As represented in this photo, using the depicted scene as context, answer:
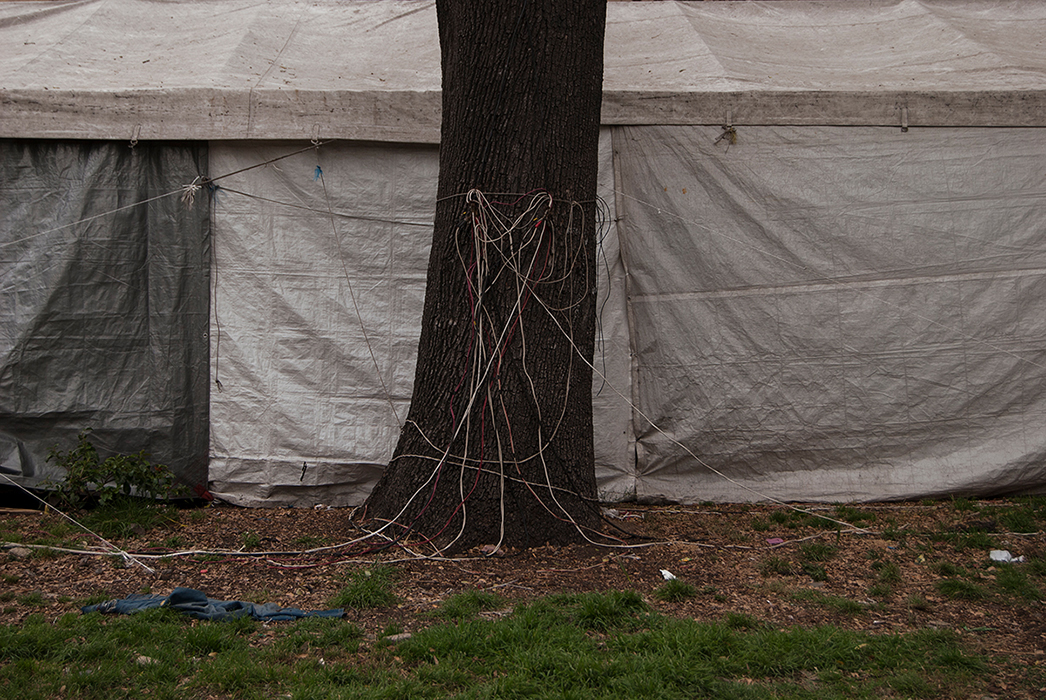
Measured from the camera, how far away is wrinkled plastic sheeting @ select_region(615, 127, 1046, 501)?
468 centimetres

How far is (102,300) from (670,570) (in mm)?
3369

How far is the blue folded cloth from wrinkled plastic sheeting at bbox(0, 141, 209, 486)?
1673mm

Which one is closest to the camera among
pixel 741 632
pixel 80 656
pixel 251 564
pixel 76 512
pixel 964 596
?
pixel 80 656

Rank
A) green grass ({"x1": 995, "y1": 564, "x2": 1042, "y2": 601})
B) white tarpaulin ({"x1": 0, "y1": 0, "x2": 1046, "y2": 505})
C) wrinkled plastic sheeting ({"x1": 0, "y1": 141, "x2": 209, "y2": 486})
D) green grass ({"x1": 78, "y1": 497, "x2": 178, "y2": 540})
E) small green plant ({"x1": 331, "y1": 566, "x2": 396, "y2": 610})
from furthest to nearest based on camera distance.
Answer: white tarpaulin ({"x1": 0, "y1": 0, "x2": 1046, "y2": 505}) → wrinkled plastic sheeting ({"x1": 0, "y1": 141, "x2": 209, "y2": 486}) → green grass ({"x1": 78, "y1": 497, "x2": 178, "y2": 540}) → green grass ({"x1": 995, "y1": 564, "x2": 1042, "y2": 601}) → small green plant ({"x1": 331, "y1": 566, "x2": 396, "y2": 610})

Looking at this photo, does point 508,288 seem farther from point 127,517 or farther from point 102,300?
point 102,300

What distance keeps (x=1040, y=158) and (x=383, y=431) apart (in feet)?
13.4

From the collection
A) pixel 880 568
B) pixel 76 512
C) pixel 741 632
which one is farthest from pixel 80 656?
pixel 880 568

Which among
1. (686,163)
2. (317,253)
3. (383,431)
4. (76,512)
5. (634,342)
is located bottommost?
(76,512)

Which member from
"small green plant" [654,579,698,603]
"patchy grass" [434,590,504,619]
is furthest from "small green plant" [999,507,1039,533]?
"patchy grass" [434,590,504,619]

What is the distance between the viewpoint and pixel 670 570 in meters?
3.44

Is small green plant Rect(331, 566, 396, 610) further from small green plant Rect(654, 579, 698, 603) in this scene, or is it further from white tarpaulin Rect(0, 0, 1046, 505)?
white tarpaulin Rect(0, 0, 1046, 505)

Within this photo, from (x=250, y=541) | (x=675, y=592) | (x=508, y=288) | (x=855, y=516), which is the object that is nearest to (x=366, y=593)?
(x=250, y=541)

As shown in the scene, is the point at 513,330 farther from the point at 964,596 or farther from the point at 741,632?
the point at 964,596

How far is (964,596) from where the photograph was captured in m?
3.19
